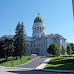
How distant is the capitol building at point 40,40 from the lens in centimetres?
7262

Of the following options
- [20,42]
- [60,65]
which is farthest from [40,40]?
[60,65]

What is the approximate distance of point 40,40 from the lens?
7844 centimetres

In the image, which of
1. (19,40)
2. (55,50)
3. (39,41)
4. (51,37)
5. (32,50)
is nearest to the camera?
(19,40)

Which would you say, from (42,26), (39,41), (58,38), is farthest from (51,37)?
(42,26)

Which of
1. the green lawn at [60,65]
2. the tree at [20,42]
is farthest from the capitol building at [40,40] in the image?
the green lawn at [60,65]

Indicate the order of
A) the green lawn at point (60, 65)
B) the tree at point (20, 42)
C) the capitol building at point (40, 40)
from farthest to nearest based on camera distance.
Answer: the capitol building at point (40, 40)
the tree at point (20, 42)
the green lawn at point (60, 65)

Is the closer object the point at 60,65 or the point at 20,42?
the point at 60,65

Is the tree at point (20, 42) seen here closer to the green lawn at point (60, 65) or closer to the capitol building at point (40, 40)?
the green lawn at point (60, 65)

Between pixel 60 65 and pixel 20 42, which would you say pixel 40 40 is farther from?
pixel 60 65

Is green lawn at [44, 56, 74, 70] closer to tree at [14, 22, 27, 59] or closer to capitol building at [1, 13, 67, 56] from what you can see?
tree at [14, 22, 27, 59]

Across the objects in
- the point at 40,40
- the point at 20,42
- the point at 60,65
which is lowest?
the point at 60,65

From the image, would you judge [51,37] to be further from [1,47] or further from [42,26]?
[1,47]

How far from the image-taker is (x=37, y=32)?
89375mm

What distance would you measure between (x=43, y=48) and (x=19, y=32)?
110 ft
